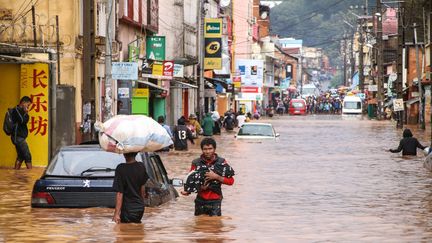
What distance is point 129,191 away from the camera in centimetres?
1484

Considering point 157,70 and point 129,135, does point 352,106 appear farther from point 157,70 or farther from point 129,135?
point 129,135

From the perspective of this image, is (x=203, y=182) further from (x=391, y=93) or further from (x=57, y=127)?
(x=391, y=93)

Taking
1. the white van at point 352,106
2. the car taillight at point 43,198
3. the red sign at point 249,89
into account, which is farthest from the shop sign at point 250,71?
the car taillight at point 43,198

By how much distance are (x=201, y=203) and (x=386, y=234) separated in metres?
2.42

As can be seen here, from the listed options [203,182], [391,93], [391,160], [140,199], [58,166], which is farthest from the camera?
[391,93]

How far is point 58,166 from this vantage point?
60.7ft

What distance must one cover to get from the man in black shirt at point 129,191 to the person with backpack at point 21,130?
560 inches

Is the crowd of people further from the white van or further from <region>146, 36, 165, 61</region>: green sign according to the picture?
the white van

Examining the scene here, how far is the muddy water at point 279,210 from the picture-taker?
15.9 m

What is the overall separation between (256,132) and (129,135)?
3750 centimetres

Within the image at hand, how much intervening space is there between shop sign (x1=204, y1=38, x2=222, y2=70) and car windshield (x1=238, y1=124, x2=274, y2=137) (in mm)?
20880

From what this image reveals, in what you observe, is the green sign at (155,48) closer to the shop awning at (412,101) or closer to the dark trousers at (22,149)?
the dark trousers at (22,149)

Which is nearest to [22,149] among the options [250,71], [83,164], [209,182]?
[83,164]

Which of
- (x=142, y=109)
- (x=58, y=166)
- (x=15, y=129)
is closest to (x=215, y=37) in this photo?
(x=142, y=109)
